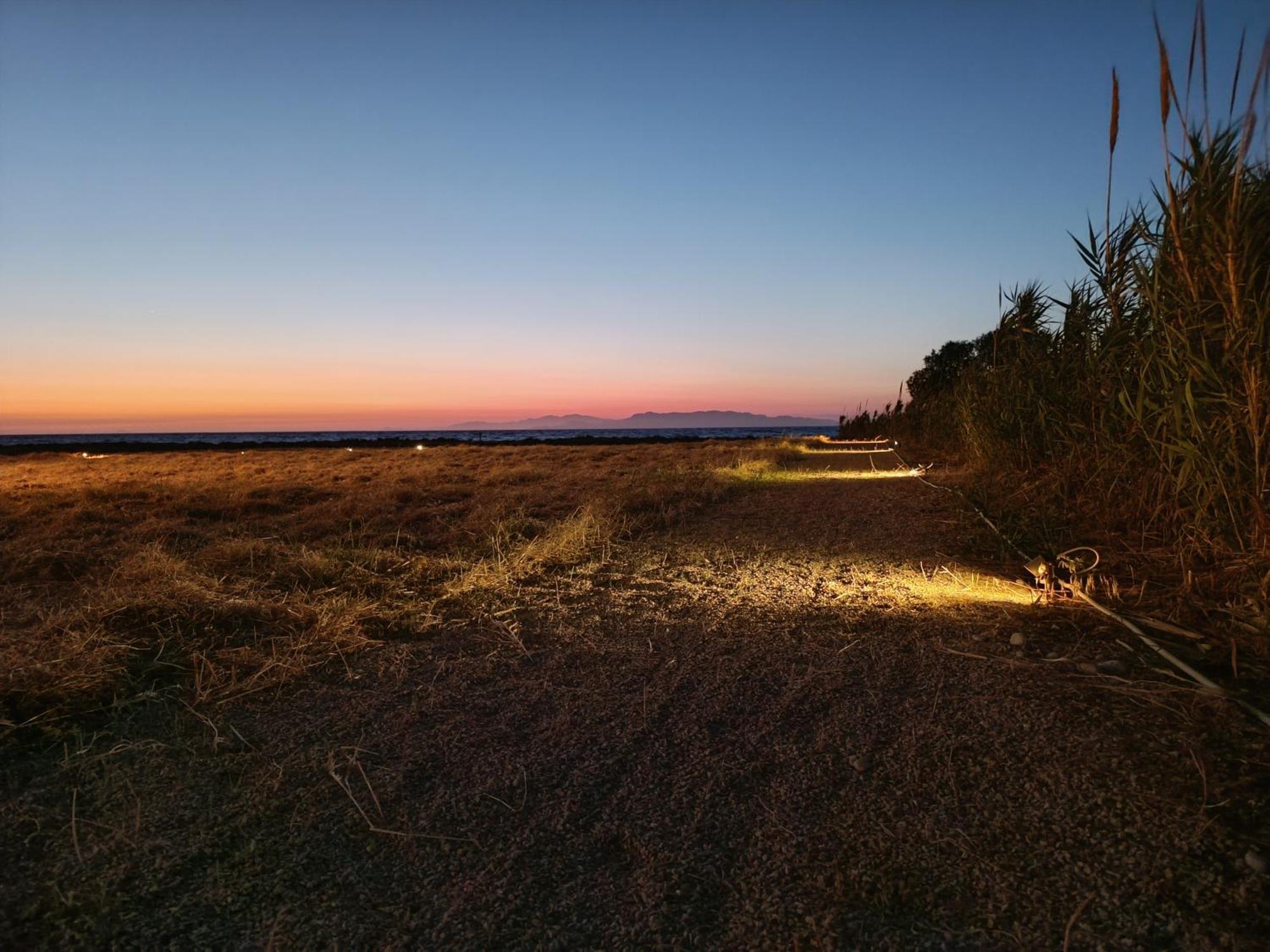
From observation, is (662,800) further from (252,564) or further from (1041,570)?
(252,564)

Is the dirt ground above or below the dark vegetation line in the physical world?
below

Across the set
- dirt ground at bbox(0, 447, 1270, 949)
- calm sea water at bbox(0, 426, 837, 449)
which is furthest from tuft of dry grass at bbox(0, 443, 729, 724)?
calm sea water at bbox(0, 426, 837, 449)

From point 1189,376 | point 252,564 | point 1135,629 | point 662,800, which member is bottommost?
point 662,800

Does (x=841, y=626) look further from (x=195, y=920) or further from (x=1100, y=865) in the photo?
(x=195, y=920)

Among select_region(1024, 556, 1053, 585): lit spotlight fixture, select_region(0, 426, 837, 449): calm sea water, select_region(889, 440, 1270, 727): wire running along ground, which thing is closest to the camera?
select_region(889, 440, 1270, 727): wire running along ground

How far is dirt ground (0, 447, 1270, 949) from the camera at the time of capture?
4.80 feet

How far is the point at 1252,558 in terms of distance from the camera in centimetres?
256

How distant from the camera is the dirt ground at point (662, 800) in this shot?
1.46 m

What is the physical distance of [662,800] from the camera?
6.37ft

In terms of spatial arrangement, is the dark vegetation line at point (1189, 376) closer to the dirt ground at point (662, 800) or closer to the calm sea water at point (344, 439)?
the dirt ground at point (662, 800)

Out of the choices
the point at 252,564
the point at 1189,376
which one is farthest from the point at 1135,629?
the point at 252,564

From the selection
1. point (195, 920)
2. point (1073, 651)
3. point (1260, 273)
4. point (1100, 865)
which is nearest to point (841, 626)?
point (1073, 651)

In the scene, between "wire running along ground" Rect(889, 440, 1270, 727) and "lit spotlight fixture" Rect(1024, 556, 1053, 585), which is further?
"lit spotlight fixture" Rect(1024, 556, 1053, 585)

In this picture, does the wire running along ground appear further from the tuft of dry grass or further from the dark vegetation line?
the tuft of dry grass
